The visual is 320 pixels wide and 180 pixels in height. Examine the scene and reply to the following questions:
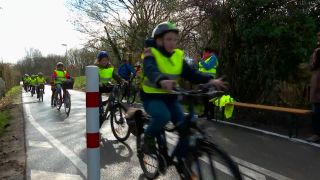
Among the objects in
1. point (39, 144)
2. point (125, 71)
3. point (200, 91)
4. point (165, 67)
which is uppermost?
point (165, 67)

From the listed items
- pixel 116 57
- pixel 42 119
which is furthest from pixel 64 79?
pixel 116 57

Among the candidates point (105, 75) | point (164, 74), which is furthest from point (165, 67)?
point (105, 75)

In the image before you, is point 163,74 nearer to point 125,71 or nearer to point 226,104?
point 226,104

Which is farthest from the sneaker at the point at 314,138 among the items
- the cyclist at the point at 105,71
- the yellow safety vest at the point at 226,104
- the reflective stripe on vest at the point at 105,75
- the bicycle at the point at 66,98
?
the bicycle at the point at 66,98

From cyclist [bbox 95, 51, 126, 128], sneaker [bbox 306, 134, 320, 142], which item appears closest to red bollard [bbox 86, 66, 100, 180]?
cyclist [bbox 95, 51, 126, 128]

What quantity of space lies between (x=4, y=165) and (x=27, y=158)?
49 cm

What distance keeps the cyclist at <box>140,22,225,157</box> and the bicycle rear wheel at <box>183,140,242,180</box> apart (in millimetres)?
483

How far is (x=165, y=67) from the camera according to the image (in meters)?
4.53

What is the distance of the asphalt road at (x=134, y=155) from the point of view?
5.77 meters

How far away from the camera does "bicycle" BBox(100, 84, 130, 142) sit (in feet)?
27.0

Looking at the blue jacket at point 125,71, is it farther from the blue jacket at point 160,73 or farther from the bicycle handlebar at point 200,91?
the bicycle handlebar at point 200,91

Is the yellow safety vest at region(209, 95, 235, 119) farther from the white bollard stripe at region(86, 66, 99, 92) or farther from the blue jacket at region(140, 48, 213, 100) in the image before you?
the white bollard stripe at region(86, 66, 99, 92)

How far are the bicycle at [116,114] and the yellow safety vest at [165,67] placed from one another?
142 inches

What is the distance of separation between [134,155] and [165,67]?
2.81 m
